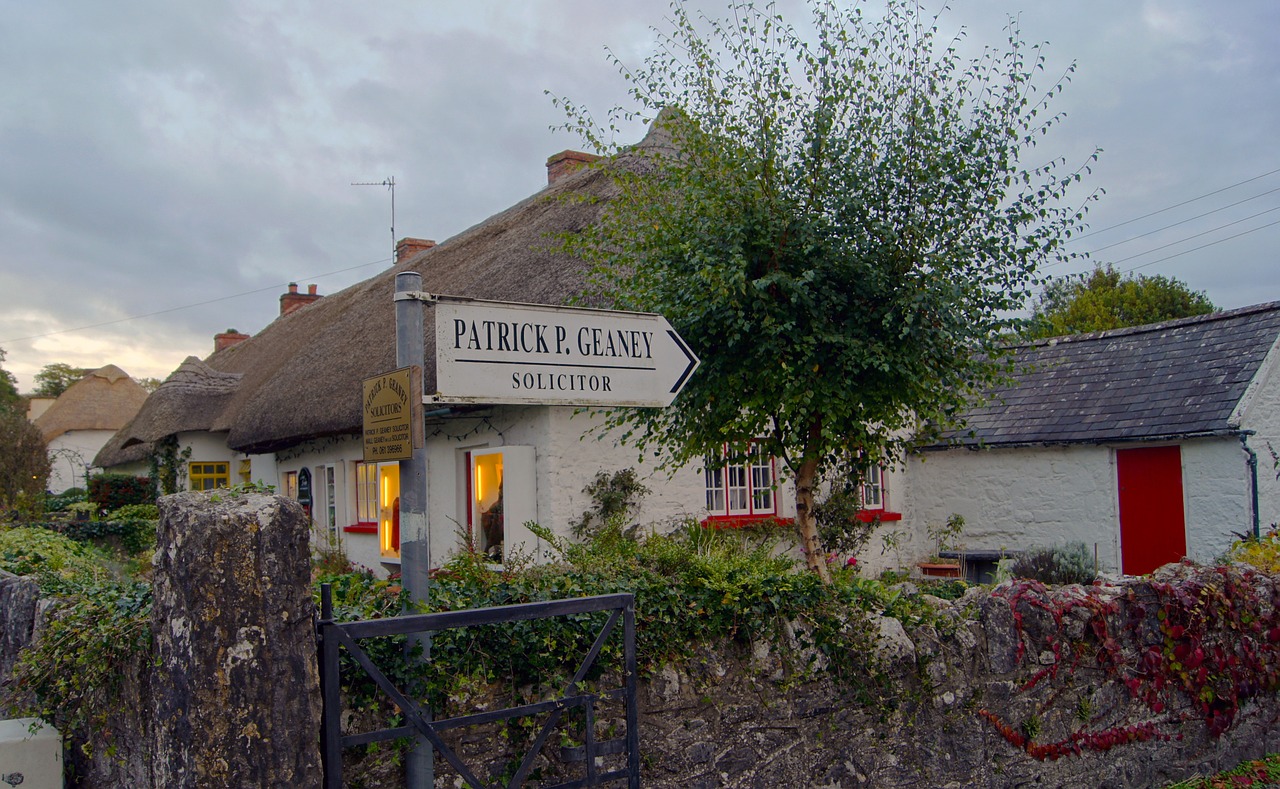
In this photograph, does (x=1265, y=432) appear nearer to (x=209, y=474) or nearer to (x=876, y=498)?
(x=876, y=498)

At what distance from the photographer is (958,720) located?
4828 millimetres

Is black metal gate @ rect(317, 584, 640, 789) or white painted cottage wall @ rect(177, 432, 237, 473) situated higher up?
white painted cottage wall @ rect(177, 432, 237, 473)

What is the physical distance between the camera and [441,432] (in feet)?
39.8

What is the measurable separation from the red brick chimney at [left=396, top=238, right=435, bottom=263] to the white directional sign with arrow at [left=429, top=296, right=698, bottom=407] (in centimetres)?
1884

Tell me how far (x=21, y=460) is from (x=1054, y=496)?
1790cm

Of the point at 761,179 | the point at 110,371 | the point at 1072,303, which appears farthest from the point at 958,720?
the point at 110,371

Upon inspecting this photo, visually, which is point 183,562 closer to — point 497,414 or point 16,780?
point 16,780

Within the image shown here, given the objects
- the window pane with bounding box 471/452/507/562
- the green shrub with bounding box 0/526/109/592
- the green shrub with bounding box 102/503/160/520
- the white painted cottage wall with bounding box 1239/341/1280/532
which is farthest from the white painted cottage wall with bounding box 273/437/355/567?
the white painted cottage wall with bounding box 1239/341/1280/532

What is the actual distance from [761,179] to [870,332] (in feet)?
3.91

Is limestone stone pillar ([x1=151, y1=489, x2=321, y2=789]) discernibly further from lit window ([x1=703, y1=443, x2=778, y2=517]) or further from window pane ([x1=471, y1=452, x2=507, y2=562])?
lit window ([x1=703, y1=443, x2=778, y2=517])

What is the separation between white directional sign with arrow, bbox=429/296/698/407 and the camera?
141 inches

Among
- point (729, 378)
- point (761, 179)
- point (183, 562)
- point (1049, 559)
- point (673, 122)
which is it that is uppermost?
point (673, 122)

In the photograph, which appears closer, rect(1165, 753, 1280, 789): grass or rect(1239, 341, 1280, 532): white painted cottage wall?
rect(1165, 753, 1280, 789): grass

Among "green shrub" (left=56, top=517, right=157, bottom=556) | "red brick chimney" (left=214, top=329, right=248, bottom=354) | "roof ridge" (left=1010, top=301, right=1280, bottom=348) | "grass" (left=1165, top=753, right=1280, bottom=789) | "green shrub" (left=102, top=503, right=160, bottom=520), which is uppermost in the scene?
"red brick chimney" (left=214, top=329, right=248, bottom=354)
